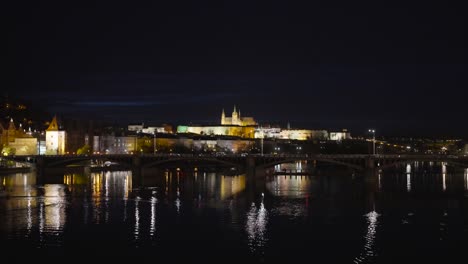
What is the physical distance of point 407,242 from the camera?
1403 inches

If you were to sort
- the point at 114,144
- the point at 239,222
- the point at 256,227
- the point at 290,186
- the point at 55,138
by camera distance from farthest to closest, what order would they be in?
the point at 114,144
the point at 55,138
the point at 290,186
the point at 239,222
the point at 256,227

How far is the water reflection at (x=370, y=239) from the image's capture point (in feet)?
105

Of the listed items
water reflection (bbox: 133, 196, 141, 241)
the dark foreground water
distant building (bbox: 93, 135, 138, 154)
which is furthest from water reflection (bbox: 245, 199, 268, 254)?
distant building (bbox: 93, 135, 138, 154)

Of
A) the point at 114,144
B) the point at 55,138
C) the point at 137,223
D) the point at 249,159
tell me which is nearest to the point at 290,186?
the point at 249,159

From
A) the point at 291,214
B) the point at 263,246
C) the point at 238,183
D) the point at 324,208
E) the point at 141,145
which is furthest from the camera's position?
the point at 141,145

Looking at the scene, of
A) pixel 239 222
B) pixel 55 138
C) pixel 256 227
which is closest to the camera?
pixel 256 227

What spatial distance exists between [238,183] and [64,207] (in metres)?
26.2

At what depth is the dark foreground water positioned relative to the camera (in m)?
33.2

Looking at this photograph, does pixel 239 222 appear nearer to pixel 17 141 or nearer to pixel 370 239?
pixel 370 239

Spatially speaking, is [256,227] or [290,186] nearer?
[256,227]

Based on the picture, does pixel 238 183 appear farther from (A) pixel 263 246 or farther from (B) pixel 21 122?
(B) pixel 21 122

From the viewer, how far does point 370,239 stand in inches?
1433

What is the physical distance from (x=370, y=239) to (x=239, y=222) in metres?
8.22

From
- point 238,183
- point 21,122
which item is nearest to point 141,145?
point 21,122
